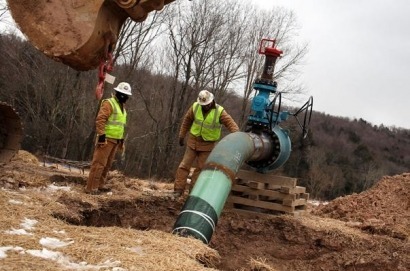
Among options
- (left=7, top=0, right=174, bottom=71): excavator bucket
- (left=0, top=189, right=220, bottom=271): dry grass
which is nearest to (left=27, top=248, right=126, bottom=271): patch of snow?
(left=0, top=189, right=220, bottom=271): dry grass

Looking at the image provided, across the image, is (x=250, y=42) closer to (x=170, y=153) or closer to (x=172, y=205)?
(x=170, y=153)

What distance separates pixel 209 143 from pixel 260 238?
181 centimetres

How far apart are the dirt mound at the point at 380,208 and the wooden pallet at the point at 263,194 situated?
1440 mm

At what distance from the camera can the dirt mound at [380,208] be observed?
344 inches

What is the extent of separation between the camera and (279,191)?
28.1 ft

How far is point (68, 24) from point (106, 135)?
470cm

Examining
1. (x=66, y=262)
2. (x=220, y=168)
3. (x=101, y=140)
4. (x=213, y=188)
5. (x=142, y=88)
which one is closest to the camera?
(x=66, y=262)

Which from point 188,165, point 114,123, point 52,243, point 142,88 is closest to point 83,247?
point 52,243

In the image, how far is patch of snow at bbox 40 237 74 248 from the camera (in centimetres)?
453

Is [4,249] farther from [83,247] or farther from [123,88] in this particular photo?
[123,88]

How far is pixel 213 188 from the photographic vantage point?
21.1 feet

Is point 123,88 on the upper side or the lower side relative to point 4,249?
upper

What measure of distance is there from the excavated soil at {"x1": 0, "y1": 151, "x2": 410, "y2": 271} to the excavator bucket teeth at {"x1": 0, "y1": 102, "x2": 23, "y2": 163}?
24cm

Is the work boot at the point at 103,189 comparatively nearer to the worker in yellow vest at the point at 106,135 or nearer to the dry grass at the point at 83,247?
the worker in yellow vest at the point at 106,135
